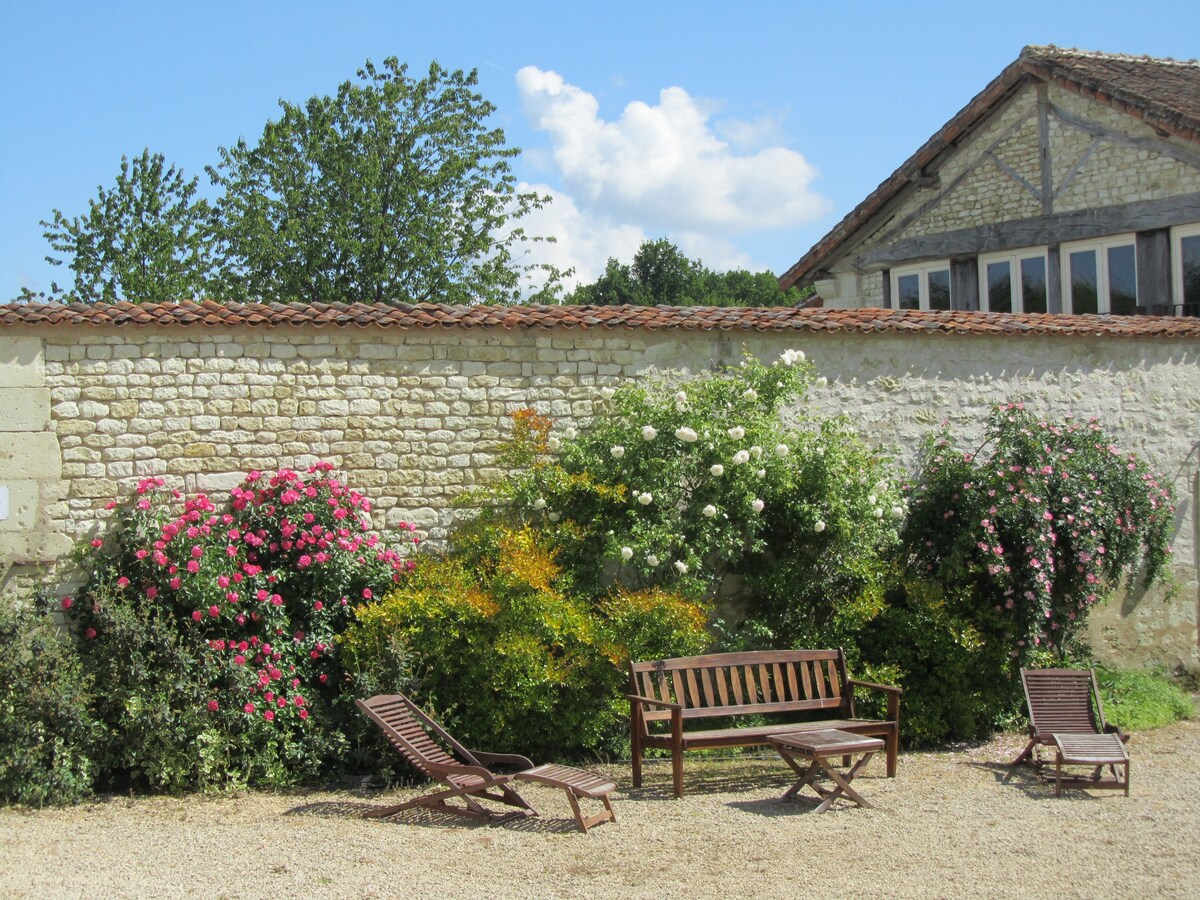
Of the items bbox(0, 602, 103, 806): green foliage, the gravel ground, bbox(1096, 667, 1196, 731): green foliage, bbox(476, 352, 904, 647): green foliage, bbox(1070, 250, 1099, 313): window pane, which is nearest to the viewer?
the gravel ground

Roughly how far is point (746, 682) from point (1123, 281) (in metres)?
8.50

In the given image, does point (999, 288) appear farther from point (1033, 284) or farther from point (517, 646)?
point (517, 646)

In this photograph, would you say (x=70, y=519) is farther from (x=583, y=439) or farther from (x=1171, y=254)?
(x=1171, y=254)

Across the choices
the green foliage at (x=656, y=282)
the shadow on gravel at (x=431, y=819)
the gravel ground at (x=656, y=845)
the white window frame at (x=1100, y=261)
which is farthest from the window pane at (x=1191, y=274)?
the green foliage at (x=656, y=282)

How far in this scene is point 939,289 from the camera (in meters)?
14.9

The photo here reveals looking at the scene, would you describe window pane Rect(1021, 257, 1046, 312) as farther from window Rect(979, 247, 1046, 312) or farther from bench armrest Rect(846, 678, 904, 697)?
bench armrest Rect(846, 678, 904, 697)

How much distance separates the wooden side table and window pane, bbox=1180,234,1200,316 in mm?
8187

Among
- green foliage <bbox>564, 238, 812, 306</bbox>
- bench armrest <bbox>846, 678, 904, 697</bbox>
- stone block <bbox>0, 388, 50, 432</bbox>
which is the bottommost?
bench armrest <bbox>846, 678, 904, 697</bbox>

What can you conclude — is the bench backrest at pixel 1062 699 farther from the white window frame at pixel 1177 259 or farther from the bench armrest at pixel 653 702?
the white window frame at pixel 1177 259

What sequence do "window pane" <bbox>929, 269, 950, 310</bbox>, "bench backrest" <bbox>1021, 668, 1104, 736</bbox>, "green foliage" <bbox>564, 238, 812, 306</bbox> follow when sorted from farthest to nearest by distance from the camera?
1. "green foliage" <bbox>564, 238, 812, 306</bbox>
2. "window pane" <bbox>929, 269, 950, 310</bbox>
3. "bench backrest" <bbox>1021, 668, 1104, 736</bbox>

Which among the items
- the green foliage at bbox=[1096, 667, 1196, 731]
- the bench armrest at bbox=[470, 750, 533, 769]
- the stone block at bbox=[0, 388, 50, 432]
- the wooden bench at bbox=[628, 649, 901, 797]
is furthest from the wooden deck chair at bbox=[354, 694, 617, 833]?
the green foliage at bbox=[1096, 667, 1196, 731]

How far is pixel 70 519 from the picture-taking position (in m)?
7.41

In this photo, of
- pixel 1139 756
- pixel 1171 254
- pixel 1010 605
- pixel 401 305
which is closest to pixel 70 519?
pixel 401 305

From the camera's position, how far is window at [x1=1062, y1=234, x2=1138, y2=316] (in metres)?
13.1
